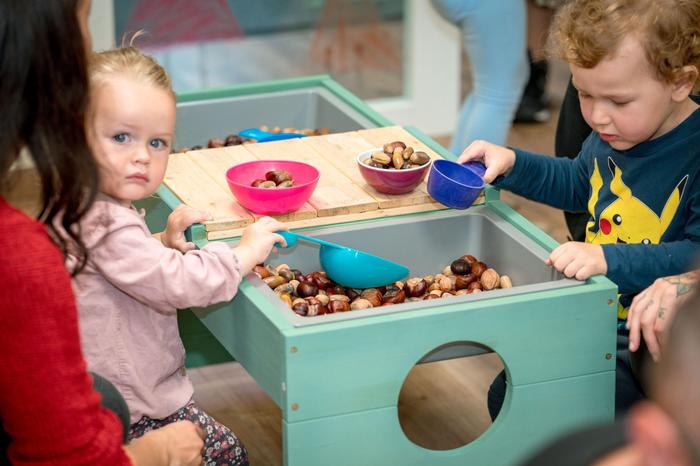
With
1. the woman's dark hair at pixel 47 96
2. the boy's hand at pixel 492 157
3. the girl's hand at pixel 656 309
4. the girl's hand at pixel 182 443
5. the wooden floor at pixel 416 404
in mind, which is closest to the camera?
the woman's dark hair at pixel 47 96

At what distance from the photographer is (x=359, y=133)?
1850mm

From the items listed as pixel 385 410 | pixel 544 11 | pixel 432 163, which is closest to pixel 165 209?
pixel 432 163

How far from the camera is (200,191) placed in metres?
1.62

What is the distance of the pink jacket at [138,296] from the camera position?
4.24 ft

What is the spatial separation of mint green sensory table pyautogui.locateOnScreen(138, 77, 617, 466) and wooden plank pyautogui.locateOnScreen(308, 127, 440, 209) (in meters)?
0.20

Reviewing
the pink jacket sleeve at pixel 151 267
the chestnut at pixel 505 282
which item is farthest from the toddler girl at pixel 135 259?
the chestnut at pixel 505 282

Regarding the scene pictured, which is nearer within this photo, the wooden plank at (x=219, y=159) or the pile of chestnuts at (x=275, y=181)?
the pile of chestnuts at (x=275, y=181)

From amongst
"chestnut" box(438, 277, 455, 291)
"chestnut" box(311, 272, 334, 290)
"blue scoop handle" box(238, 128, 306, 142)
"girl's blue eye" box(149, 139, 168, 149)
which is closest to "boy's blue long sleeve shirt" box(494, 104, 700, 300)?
"chestnut" box(438, 277, 455, 291)

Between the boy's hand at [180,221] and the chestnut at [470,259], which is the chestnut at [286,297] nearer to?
the boy's hand at [180,221]

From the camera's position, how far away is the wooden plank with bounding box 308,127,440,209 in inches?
63.2

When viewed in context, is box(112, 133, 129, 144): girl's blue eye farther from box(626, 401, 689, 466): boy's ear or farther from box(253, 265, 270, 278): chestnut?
box(626, 401, 689, 466): boy's ear

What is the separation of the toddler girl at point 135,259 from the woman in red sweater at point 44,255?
0.19m

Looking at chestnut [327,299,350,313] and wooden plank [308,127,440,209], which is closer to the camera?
chestnut [327,299,350,313]

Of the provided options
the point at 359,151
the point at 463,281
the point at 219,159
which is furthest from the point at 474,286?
the point at 219,159
